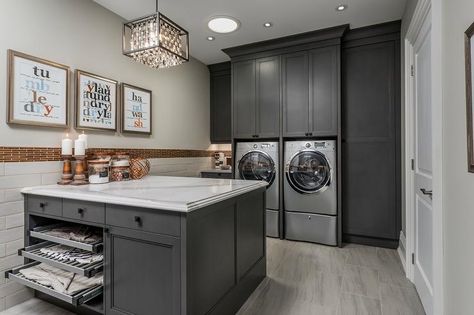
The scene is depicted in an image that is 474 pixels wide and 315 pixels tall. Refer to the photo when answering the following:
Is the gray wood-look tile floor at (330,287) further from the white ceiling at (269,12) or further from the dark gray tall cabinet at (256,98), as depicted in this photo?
the white ceiling at (269,12)

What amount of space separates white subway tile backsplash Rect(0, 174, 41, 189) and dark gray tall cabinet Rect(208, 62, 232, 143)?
2.79 metres

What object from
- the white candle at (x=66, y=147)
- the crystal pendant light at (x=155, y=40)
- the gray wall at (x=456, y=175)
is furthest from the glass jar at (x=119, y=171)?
the gray wall at (x=456, y=175)

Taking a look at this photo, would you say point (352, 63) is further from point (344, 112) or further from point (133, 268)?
point (133, 268)

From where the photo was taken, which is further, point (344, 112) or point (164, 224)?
point (344, 112)

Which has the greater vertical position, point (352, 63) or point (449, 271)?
point (352, 63)

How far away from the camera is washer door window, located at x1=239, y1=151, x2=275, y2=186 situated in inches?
137

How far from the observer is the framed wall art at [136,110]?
2827 mm

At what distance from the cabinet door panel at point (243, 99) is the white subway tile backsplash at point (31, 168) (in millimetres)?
2265

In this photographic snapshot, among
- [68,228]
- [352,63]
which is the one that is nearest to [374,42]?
[352,63]

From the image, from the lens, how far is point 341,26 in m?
3.03

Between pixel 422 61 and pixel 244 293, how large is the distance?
90.4 inches

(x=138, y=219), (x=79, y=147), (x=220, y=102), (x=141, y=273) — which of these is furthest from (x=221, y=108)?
(x=141, y=273)

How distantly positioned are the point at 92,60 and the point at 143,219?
1904mm

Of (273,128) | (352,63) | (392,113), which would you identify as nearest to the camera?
(392,113)
